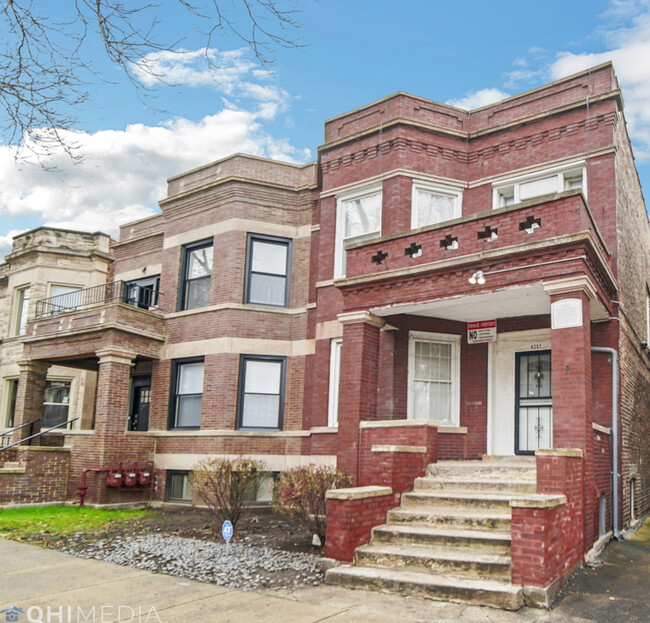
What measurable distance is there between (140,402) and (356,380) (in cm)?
947

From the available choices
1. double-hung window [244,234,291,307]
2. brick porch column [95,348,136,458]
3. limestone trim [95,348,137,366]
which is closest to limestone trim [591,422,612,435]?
double-hung window [244,234,291,307]

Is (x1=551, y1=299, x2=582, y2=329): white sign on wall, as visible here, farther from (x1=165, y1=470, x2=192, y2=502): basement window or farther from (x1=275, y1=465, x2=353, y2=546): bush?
(x1=165, y1=470, x2=192, y2=502): basement window

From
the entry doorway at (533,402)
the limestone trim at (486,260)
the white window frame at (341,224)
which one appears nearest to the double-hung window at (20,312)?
the white window frame at (341,224)

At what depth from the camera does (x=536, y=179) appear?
42.3ft

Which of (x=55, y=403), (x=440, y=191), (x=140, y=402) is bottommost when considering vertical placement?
(x=55, y=403)

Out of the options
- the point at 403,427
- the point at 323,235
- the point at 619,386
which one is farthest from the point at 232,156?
the point at 619,386

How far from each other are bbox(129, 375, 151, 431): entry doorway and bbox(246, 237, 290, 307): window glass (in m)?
4.38

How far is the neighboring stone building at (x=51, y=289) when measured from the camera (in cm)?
2089

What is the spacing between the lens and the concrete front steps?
7.01 meters

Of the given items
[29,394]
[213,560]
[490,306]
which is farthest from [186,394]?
[490,306]

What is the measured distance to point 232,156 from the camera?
16656mm

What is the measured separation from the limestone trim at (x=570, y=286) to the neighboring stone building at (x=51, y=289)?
626 inches

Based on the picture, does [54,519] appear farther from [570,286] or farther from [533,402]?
[570,286]

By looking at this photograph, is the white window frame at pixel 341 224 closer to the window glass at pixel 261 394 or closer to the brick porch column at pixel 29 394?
the window glass at pixel 261 394
